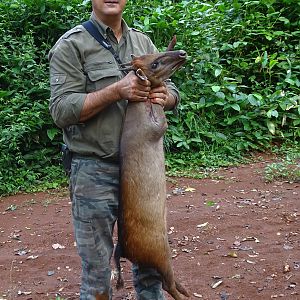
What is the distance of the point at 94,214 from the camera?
9.66ft

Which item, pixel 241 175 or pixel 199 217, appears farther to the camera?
pixel 241 175

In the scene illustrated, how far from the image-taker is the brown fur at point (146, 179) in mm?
2844

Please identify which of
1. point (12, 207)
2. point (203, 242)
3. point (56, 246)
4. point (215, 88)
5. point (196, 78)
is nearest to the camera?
point (203, 242)

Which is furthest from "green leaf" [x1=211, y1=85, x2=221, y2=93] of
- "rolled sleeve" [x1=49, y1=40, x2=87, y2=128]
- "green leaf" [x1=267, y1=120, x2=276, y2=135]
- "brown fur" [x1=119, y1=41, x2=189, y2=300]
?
"rolled sleeve" [x1=49, y1=40, x2=87, y2=128]

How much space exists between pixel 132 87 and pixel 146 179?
1.68 ft

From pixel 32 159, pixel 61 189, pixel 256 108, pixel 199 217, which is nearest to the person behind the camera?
pixel 199 217

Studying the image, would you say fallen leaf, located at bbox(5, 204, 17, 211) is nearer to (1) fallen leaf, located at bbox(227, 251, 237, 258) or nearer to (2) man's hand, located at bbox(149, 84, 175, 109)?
(1) fallen leaf, located at bbox(227, 251, 237, 258)

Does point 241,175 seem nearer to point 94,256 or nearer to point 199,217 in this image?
point 199,217

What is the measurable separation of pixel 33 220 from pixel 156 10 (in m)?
4.07

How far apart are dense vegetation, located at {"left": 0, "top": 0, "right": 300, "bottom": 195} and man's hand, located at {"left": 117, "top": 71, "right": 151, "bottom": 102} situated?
14.7 ft

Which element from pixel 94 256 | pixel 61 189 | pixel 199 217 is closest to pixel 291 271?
pixel 199 217

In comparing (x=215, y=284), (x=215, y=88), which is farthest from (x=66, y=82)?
(x=215, y=88)

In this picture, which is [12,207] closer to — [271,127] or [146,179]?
[146,179]

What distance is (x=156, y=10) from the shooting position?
28.3ft
